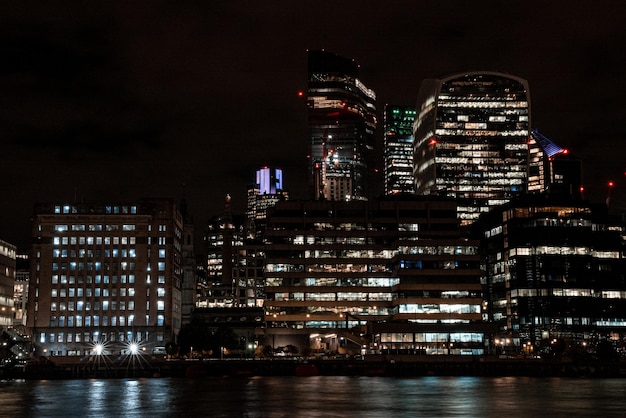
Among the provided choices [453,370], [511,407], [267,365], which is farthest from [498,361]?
[511,407]

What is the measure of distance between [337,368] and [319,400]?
76840mm

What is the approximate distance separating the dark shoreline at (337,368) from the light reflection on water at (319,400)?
33013 mm

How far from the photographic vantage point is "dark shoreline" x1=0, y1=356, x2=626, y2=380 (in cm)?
17350

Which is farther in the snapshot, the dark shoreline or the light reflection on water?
the dark shoreline

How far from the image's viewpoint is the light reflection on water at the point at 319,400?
87875 millimetres

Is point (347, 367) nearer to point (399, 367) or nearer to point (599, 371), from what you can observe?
point (399, 367)

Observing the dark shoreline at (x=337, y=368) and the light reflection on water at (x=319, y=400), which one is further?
the dark shoreline at (x=337, y=368)

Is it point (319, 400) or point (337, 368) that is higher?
point (319, 400)

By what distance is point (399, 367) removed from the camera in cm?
17750

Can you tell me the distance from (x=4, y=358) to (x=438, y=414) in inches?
5778

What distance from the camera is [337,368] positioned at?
177m

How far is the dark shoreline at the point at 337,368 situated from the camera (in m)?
174

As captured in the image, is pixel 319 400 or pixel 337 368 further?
pixel 337 368

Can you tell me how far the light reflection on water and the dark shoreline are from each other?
33013mm
